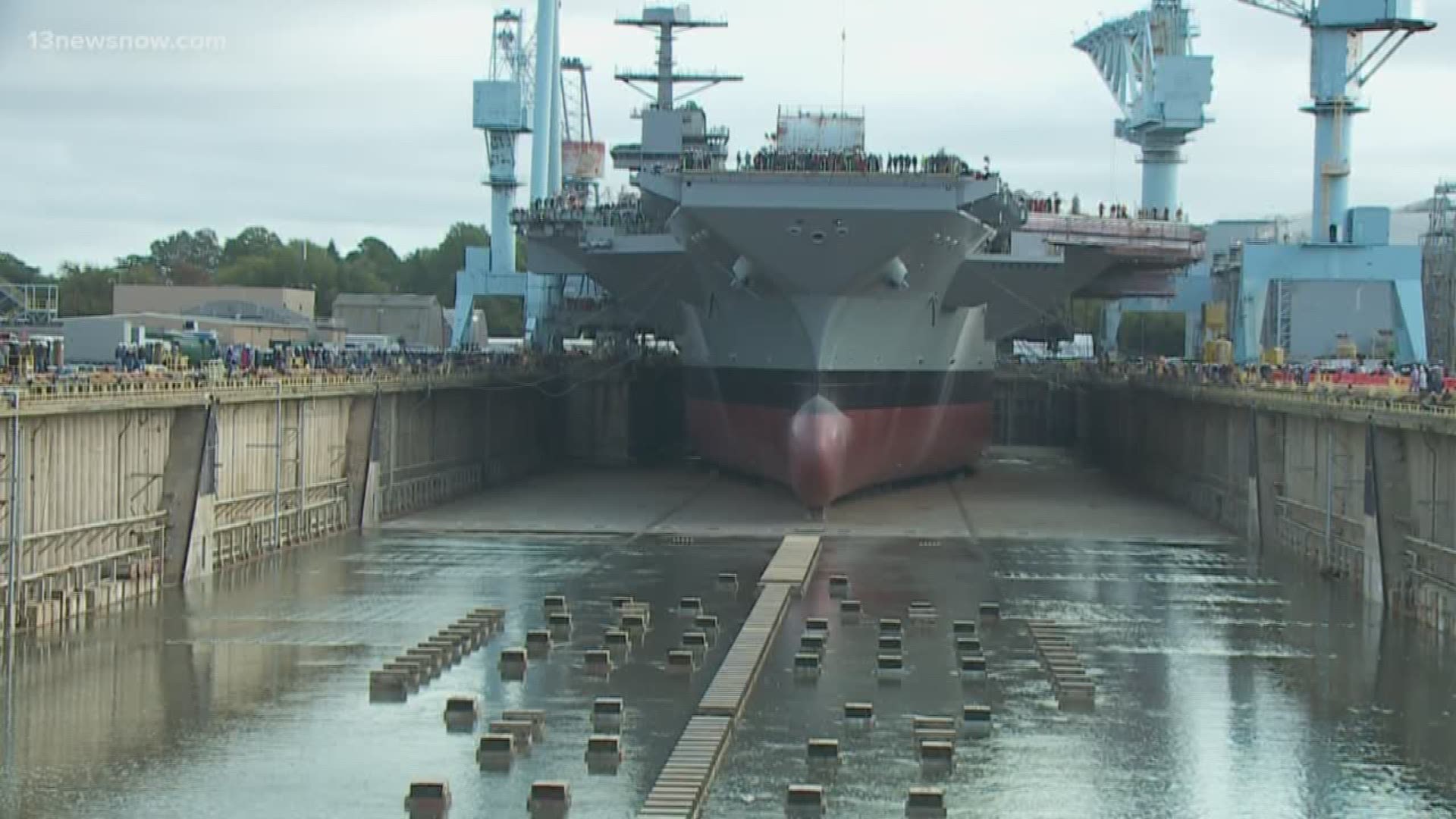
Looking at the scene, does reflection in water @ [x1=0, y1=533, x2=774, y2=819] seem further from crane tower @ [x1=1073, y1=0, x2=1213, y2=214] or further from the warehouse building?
the warehouse building

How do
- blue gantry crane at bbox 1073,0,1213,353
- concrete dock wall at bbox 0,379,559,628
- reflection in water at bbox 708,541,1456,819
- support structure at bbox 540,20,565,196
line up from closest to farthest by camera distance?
reflection in water at bbox 708,541,1456,819 < concrete dock wall at bbox 0,379,559,628 < support structure at bbox 540,20,565,196 < blue gantry crane at bbox 1073,0,1213,353

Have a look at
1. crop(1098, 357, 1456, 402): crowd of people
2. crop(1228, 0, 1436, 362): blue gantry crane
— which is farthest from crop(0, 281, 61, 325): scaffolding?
crop(1228, 0, 1436, 362): blue gantry crane

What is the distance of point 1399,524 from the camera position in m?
27.3

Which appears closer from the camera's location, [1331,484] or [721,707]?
[721,707]

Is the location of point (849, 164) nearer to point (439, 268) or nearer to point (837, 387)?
point (837, 387)

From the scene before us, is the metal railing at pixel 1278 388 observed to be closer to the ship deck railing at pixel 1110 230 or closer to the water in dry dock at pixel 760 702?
the water in dry dock at pixel 760 702

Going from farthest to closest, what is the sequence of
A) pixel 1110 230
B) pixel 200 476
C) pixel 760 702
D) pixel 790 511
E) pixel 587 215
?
pixel 587 215, pixel 1110 230, pixel 790 511, pixel 200 476, pixel 760 702

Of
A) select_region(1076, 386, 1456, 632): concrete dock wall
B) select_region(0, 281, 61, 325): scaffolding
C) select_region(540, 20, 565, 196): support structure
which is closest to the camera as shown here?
select_region(1076, 386, 1456, 632): concrete dock wall

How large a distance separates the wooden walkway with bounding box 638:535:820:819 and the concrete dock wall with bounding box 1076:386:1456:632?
8527mm

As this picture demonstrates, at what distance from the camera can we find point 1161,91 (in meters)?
72.1

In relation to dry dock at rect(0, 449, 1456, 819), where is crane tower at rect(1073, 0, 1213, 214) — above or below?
above

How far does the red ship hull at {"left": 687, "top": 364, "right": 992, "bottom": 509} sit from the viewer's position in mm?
36844

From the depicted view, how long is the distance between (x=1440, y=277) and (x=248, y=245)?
3142 inches

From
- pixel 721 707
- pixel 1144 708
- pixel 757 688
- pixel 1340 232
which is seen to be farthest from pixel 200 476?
pixel 1340 232
